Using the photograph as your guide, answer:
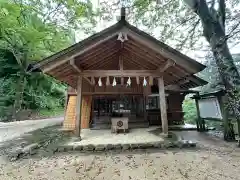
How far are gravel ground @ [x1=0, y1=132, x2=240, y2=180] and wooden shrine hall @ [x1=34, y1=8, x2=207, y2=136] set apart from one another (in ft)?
5.62

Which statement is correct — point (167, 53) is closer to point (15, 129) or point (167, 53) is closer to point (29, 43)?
point (15, 129)

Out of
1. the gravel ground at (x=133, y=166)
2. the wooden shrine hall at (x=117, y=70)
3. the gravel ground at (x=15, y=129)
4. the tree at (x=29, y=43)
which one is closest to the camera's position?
the gravel ground at (x=133, y=166)

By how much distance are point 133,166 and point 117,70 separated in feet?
11.7

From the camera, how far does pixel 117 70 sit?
6629 mm

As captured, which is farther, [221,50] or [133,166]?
[221,50]

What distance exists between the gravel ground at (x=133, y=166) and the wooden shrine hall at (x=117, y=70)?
1.71m

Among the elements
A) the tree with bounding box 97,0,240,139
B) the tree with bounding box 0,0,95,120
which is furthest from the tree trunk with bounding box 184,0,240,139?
the tree with bounding box 0,0,95,120

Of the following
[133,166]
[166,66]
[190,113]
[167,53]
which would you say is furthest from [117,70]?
[190,113]

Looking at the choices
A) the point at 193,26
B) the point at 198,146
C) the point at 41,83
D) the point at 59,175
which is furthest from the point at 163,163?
the point at 41,83

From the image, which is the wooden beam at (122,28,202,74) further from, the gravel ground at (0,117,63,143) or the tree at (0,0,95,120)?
the tree at (0,0,95,120)

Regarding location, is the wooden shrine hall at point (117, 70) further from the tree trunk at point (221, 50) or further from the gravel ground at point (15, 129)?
the gravel ground at point (15, 129)

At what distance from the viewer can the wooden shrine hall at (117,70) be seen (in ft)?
19.0

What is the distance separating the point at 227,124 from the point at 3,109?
15.3 m

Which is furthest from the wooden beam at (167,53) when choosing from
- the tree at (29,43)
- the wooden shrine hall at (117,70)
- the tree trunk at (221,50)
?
the tree at (29,43)
